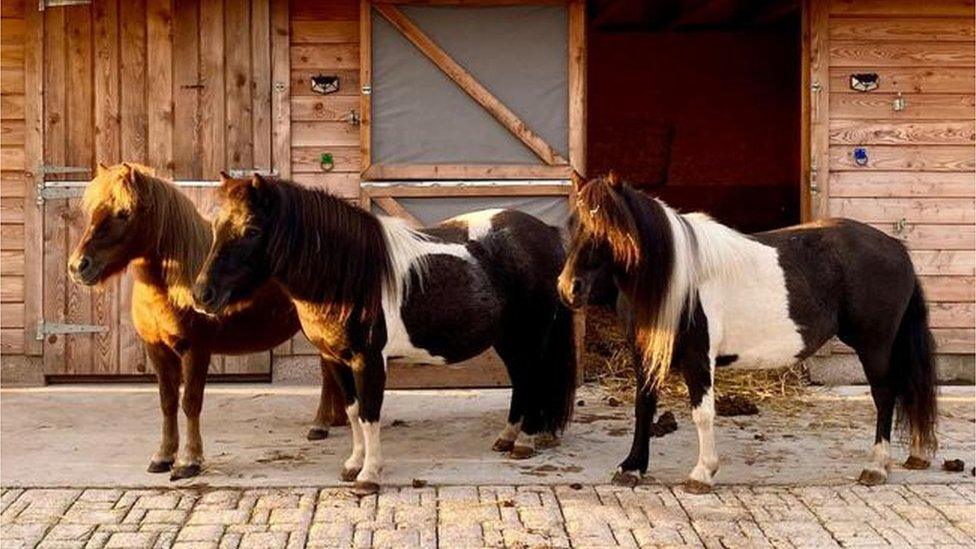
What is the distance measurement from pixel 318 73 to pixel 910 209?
13.6 ft

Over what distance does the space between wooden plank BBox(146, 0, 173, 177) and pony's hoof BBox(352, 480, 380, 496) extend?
332 centimetres

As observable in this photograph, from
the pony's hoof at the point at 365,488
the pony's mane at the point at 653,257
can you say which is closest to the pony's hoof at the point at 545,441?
the pony's mane at the point at 653,257

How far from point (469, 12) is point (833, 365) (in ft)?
11.3

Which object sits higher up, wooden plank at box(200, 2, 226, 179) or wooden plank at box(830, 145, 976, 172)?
wooden plank at box(200, 2, 226, 179)

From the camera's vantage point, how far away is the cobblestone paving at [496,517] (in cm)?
385

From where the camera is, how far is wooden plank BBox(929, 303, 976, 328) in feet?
23.2

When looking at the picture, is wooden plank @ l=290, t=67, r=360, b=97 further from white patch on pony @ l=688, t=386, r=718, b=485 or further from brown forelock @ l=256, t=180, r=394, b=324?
white patch on pony @ l=688, t=386, r=718, b=485

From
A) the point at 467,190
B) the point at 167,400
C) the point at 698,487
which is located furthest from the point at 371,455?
the point at 467,190

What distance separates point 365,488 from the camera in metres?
4.45

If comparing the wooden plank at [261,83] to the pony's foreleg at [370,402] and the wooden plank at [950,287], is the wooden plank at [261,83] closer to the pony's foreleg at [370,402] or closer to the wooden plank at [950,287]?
the pony's foreleg at [370,402]

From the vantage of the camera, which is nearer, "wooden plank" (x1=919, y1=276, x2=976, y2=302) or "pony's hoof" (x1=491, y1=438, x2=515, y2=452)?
"pony's hoof" (x1=491, y1=438, x2=515, y2=452)

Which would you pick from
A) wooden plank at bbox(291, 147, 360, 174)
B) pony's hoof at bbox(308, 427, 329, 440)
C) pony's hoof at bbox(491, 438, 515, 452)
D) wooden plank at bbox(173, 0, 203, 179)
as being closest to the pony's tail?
pony's hoof at bbox(491, 438, 515, 452)

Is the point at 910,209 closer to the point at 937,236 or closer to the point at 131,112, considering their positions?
the point at 937,236

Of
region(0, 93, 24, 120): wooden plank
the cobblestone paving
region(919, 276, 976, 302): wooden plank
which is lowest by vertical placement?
the cobblestone paving
